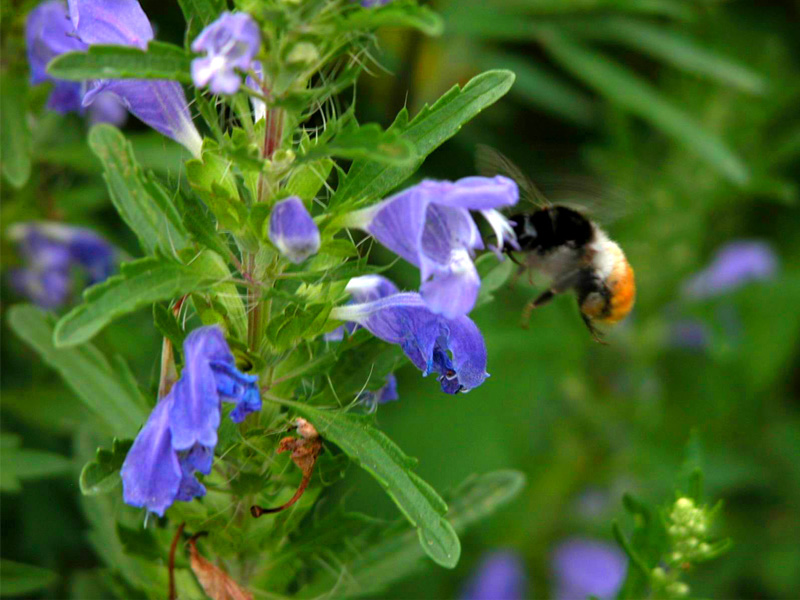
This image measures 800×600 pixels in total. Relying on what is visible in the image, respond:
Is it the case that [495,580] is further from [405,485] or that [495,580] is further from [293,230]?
[293,230]

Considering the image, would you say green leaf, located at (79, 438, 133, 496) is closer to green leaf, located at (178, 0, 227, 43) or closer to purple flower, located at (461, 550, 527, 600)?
green leaf, located at (178, 0, 227, 43)

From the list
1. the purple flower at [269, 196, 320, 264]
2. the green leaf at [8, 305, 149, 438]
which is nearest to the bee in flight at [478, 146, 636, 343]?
the purple flower at [269, 196, 320, 264]

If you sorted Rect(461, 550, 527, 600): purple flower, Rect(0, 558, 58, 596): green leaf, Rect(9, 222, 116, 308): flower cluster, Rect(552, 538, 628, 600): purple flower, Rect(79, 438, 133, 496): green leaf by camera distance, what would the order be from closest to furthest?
Rect(79, 438, 133, 496): green leaf → Rect(0, 558, 58, 596): green leaf → Rect(9, 222, 116, 308): flower cluster → Rect(461, 550, 527, 600): purple flower → Rect(552, 538, 628, 600): purple flower

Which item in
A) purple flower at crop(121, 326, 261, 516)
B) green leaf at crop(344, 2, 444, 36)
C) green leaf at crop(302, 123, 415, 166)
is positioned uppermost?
green leaf at crop(344, 2, 444, 36)

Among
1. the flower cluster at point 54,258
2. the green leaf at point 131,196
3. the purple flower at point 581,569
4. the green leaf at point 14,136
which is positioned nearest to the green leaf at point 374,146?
the green leaf at point 131,196

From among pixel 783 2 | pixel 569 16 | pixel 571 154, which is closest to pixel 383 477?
pixel 569 16

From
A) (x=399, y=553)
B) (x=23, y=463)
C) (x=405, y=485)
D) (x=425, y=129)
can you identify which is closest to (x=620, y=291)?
(x=399, y=553)
